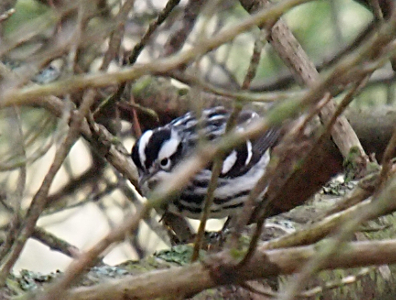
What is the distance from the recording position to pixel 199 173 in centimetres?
284

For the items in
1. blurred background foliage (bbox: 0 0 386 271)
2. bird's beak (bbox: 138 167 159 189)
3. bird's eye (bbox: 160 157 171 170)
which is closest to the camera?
bird's beak (bbox: 138 167 159 189)

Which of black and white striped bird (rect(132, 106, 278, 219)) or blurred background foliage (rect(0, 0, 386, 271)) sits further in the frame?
blurred background foliage (rect(0, 0, 386, 271))

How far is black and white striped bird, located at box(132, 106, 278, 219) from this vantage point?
2.74m

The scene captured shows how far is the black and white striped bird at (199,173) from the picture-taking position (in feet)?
8.98

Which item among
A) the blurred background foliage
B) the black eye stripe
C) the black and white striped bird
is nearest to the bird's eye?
the black and white striped bird

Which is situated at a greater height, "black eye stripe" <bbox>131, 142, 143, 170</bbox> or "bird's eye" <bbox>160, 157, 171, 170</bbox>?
"black eye stripe" <bbox>131, 142, 143, 170</bbox>

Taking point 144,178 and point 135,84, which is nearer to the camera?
point 144,178

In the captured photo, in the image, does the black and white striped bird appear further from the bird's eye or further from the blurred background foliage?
the blurred background foliage

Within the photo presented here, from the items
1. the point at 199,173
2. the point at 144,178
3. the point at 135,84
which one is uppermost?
the point at 135,84

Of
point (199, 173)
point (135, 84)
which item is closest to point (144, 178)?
point (199, 173)

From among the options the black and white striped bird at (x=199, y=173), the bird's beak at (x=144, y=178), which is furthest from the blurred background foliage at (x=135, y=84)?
the bird's beak at (x=144, y=178)

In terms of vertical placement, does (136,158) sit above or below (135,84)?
below

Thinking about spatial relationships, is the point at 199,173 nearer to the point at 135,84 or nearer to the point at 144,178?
the point at 144,178

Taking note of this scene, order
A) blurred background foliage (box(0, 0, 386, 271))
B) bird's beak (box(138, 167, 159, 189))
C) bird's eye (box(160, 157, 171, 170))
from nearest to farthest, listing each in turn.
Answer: bird's beak (box(138, 167, 159, 189)) < bird's eye (box(160, 157, 171, 170)) < blurred background foliage (box(0, 0, 386, 271))
